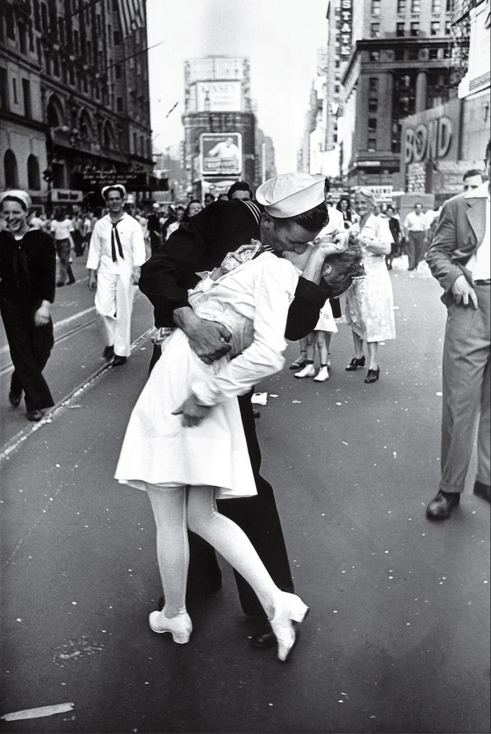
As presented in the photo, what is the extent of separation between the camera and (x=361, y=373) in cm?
647

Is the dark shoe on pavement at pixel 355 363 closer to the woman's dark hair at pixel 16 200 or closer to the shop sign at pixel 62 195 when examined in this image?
the woman's dark hair at pixel 16 200

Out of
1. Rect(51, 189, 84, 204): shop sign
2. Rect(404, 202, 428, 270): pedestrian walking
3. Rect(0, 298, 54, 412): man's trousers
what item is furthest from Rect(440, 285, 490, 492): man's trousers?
Rect(0, 298, 54, 412): man's trousers

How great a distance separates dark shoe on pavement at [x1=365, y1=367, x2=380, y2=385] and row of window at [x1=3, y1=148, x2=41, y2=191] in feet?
11.6

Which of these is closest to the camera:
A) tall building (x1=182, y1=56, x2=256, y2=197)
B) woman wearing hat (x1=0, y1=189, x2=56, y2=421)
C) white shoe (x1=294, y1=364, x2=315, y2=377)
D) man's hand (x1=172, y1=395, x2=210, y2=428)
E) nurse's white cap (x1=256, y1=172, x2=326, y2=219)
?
nurse's white cap (x1=256, y1=172, x2=326, y2=219)

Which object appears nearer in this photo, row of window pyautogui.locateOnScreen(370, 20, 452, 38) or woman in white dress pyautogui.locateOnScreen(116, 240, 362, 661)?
row of window pyautogui.locateOnScreen(370, 20, 452, 38)

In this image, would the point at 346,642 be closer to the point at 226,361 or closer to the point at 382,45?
the point at 226,361

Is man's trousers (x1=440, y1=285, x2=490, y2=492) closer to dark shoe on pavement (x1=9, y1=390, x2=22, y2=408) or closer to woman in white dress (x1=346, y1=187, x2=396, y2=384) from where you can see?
woman in white dress (x1=346, y1=187, x2=396, y2=384)

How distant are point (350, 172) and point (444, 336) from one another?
0.57m

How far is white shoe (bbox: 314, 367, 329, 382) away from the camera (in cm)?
621

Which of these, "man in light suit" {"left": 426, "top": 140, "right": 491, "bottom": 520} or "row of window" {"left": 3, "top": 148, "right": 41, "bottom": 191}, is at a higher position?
"row of window" {"left": 3, "top": 148, "right": 41, "bottom": 191}

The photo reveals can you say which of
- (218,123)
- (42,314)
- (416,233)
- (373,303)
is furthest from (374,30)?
(373,303)

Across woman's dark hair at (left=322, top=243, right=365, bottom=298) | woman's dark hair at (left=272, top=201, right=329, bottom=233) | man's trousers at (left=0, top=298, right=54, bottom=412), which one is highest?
woman's dark hair at (left=272, top=201, right=329, bottom=233)

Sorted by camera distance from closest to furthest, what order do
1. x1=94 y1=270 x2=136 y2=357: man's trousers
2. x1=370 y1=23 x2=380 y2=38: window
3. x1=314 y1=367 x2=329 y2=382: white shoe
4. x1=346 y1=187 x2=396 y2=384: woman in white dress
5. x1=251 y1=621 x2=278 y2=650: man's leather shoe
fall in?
x1=370 y1=23 x2=380 y2=38: window → x1=251 y1=621 x2=278 y2=650: man's leather shoe → x1=346 y1=187 x2=396 y2=384: woman in white dress → x1=314 y1=367 x2=329 y2=382: white shoe → x1=94 y1=270 x2=136 y2=357: man's trousers

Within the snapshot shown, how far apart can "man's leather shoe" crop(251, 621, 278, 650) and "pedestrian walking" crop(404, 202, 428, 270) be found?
1411 millimetres
